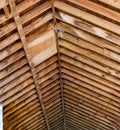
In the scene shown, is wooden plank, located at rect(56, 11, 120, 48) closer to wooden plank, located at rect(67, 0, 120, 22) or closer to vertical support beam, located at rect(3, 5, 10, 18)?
wooden plank, located at rect(67, 0, 120, 22)

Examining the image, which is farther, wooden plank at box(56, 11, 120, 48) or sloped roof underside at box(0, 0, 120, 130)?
wooden plank at box(56, 11, 120, 48)

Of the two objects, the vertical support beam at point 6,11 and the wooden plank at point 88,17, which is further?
the wooden plank at point 88,17

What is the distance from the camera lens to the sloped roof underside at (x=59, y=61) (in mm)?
4363

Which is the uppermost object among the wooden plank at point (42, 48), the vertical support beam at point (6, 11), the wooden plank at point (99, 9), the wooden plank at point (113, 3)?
the wooden plank at point (42, 48)

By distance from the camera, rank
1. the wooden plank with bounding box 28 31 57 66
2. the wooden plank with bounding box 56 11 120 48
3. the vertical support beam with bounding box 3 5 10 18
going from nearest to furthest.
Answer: the vertical support beam with bounding box 3 5 10 18 → the wooden plank with bounding box 56 11 120 48 → the wooden plank with bounding box 28 31 57 66

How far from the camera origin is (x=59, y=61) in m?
6.14

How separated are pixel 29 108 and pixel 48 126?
2.25 metres

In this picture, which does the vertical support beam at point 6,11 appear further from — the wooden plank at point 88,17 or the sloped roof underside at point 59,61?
the wooden plank at point 88,17

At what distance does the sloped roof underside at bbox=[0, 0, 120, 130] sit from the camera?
4.36 metres

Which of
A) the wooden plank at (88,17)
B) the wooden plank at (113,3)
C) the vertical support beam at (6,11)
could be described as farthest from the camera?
the wooden plank at (88,17)

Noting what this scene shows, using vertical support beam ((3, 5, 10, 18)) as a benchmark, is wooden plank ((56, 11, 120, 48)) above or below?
below

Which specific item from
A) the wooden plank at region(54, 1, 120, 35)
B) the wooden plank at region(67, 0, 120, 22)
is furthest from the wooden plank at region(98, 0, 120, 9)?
the wooden plank at region(54, 1, 120, 35)

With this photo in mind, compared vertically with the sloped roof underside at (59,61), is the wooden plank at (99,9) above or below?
below

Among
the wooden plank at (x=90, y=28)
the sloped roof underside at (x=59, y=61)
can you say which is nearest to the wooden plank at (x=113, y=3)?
the sloped roof underside at (x=59, y=61)
